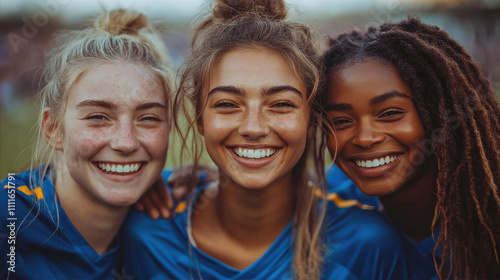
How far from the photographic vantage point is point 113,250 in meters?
2.64

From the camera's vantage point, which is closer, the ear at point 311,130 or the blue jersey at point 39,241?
the blue jersey at point 39,241

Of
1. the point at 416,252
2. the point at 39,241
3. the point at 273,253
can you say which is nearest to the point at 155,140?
the point at 39,241

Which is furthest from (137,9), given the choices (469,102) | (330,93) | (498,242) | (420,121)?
(498,242)

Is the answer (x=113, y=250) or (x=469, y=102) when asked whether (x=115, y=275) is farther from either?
(x=469, y=102)

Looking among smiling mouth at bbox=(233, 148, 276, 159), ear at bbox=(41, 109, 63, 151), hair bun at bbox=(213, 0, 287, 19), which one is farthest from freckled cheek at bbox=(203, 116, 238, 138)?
ear at bbox=(41, 109, 63, 151)

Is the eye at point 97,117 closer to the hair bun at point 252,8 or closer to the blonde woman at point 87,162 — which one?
the blonde woman at point 87,162

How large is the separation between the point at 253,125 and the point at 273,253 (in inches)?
32.1

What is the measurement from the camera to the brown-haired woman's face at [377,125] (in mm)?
2324

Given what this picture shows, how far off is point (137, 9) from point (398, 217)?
2.17 meters

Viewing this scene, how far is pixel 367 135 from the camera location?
235cm

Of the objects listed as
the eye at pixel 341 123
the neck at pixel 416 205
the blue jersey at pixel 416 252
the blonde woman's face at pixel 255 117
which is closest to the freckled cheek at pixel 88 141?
the blonde woman's face at pixel 255 117

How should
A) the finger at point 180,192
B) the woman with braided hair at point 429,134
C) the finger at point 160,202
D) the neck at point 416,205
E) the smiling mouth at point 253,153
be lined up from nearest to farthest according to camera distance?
1. the woman with braided hair at point 429,134
2. the smiling mouth at point 253,153
3. the neck at point 416,205
4. the finger at point 160,202
5. the finger at point 180,192

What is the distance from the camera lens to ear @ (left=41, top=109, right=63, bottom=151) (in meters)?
2.60

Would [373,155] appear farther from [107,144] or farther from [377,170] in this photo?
[107,144]
